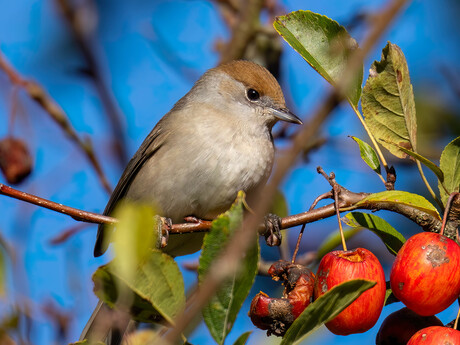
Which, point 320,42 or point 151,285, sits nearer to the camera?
point 151,285

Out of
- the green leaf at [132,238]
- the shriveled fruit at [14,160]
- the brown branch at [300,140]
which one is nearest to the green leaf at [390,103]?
the green leaf at [132,238]

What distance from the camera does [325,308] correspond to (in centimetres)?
166

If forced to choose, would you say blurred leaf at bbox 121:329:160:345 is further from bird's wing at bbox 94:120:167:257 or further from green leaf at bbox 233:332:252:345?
green leaf at bbox 233:332:252:345

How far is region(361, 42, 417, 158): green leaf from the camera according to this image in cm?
249

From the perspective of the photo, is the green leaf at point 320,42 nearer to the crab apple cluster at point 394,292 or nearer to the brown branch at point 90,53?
the crab apple cluster at point 394,292

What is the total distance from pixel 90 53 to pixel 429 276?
8.07 ft

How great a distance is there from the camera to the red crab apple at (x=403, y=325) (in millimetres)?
2125

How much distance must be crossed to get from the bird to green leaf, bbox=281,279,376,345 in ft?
6.06

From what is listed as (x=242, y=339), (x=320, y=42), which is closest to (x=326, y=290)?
(x=242, y=339)

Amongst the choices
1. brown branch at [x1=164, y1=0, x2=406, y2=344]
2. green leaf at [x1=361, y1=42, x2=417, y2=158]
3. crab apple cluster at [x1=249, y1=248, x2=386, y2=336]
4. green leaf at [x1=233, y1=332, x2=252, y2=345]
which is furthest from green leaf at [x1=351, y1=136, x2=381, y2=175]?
brown branch at [x1=164, y1=0, x2=406, y2=344]

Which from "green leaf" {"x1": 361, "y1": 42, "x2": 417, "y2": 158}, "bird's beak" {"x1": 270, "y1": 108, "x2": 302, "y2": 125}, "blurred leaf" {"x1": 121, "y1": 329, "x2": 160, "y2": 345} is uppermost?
"bird's beak" {"x1": 270, "y1": 108, "x2": 302, "y2": 125}

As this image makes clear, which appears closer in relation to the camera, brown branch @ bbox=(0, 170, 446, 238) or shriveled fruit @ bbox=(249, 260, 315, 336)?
shriveled fruit @ bbox=(249, 260, 315, 336)

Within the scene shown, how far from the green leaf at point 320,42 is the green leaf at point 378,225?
53 cm

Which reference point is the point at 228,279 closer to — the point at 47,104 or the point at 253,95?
the point at 47,104
